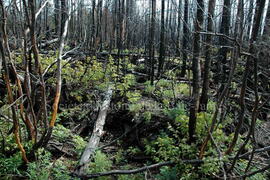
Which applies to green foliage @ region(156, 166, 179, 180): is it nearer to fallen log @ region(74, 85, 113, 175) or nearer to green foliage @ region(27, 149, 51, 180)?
fallen log @ region(74, 85, 113, 175)

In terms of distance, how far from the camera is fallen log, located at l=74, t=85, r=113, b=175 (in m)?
3.99

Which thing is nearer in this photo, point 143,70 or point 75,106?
point 75,106

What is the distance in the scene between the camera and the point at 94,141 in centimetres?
497

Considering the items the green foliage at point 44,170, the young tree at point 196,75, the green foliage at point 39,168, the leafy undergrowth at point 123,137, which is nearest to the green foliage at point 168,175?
the leafy undergrowth at point 123,137

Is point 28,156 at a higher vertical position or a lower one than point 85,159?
higher

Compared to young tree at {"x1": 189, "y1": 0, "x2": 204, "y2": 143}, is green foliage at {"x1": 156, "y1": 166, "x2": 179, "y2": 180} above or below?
below

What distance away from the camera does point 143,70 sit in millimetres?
13219

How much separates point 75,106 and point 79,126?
3.05ft

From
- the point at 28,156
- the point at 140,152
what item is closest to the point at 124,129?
the point at 140,152

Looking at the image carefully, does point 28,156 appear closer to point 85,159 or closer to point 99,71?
point 85,159

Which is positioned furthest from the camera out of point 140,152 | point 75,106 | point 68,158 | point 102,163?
point 75,106

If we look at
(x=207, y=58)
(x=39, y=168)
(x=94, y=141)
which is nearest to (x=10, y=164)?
(x=39, y=168)

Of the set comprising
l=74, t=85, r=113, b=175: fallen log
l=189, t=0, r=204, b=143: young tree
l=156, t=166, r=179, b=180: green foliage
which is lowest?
l=156, t=166, r=179, b=180: green foliage

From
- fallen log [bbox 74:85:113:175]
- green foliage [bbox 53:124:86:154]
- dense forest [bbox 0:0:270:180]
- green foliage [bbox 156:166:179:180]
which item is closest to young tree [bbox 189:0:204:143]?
dense forest [bbox 0:0:270:180]
